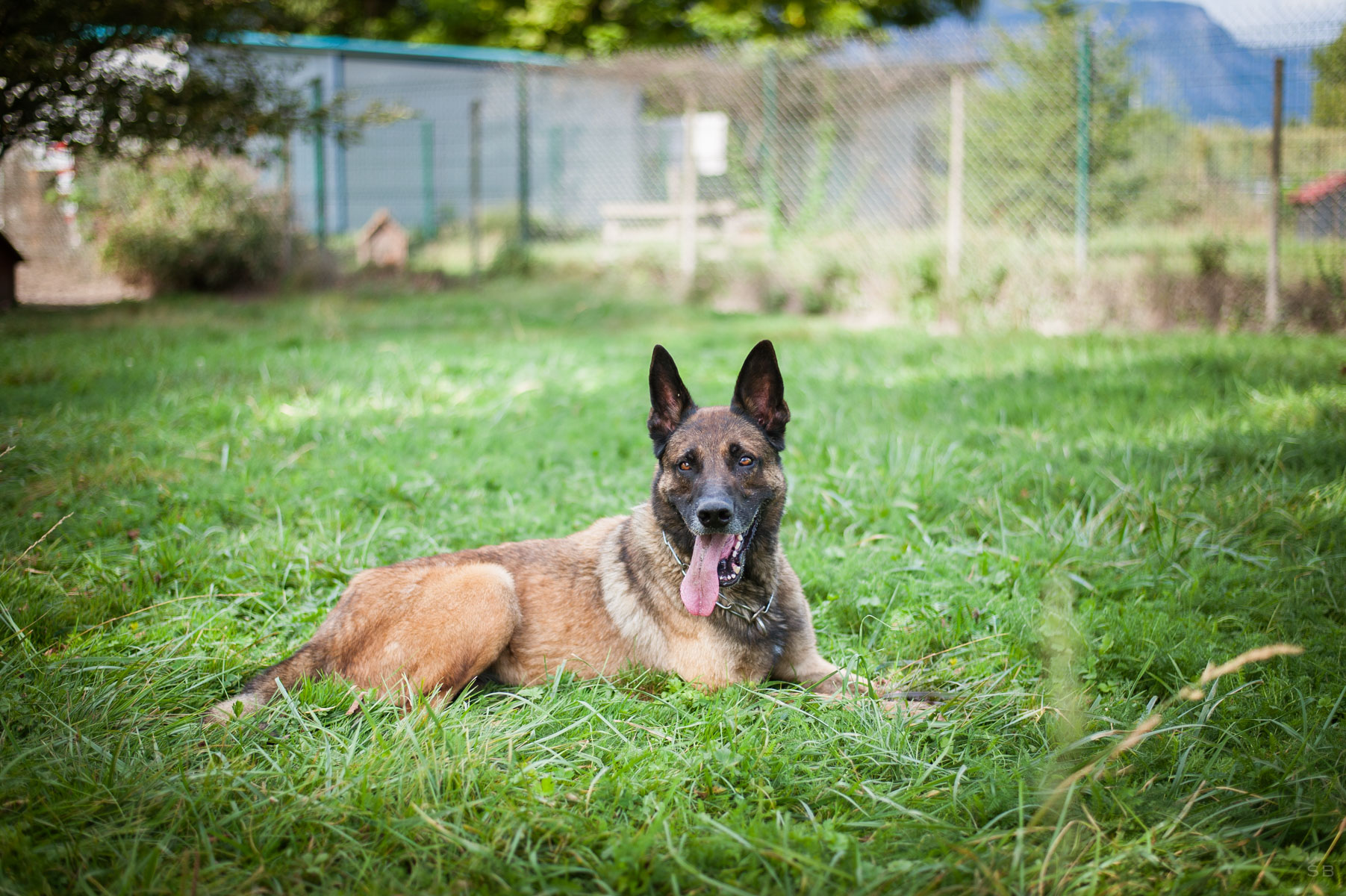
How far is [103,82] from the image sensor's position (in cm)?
852

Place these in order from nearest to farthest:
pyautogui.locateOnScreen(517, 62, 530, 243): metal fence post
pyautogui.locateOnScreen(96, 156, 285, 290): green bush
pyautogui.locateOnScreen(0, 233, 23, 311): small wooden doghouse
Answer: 1. pyautogui.locateOnScreen(0, 233, 23, 311): small wooden doghouse
2. pyautogui.locateOnScreen(96, 156, 285, 290): green bush
3. pyautogui.locateOnScreen(517, 62, 530, 243): metal fence post

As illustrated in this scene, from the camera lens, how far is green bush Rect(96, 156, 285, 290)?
11.9m

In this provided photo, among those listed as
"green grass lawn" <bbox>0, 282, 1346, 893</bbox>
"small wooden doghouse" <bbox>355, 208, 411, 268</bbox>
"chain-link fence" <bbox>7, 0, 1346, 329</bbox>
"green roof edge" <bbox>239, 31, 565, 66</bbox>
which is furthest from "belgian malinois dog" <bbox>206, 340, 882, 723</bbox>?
"green roof edge" <bbox>239, 31, 565, 66</bbox>

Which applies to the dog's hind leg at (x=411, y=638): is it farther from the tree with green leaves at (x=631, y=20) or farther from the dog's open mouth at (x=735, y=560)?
the tree with green leaves at (x=631, y=20)

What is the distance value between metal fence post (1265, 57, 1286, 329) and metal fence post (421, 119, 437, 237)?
13.1 m

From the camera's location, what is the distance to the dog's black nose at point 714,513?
9.31ft

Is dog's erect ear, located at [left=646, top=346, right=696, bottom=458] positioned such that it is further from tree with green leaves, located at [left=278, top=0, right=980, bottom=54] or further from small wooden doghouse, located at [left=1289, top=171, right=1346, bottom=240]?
tree with green leaves, located at [left=278, top=0, right=980, bottom=54]

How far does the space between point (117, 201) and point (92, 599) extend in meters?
10.9

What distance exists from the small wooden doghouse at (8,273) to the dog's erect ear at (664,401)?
376 inches

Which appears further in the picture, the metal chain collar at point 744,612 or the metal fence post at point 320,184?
the metal fence post at point 320,184

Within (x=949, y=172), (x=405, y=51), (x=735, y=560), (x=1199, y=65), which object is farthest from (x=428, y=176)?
(x=735, y=560)

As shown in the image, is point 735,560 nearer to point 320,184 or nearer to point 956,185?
point 956,185

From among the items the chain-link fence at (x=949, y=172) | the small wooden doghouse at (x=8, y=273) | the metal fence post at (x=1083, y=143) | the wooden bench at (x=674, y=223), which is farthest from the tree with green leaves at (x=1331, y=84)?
the small wooden doghouse at (x=8, y=273)

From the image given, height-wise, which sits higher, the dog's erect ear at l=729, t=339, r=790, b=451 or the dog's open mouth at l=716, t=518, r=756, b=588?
the dog's erect ear at l=729, t=339, r=790, b=451
